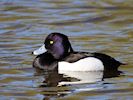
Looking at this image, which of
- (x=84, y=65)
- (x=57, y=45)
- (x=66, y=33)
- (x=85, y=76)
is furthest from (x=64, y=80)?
(x=66, y=33)

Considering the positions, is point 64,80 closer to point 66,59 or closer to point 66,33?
point 66,59

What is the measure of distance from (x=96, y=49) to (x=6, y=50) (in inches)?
68.7

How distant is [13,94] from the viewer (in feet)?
36.7

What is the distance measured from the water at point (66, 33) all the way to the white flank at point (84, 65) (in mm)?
209

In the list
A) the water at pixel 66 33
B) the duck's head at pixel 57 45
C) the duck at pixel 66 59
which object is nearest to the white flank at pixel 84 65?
the duck at pixel 66 59

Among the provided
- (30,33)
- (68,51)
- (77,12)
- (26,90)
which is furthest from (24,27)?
(26,90)

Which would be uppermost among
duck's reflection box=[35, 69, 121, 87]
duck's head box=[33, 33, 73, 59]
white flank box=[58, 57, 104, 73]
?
duck's head box=[33, 33, 73, 59]

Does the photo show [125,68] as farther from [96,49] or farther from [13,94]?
[13,94]

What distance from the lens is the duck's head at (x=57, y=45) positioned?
13.2 metres

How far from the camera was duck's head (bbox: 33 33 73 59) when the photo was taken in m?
13.2

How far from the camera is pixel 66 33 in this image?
51.3ft

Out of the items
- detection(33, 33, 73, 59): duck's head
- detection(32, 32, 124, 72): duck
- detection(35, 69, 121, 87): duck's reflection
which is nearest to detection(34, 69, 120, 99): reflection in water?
detection(35, 69, 121, 87): duck's reflection

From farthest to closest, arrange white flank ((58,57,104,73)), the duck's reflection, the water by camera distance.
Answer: white flank ((58,57,104,73)), the duck's reflection, the water

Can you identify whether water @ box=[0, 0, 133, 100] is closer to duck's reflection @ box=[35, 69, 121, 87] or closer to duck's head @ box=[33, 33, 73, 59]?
duck's reflection @ box=[35, 69, 121, 87]
